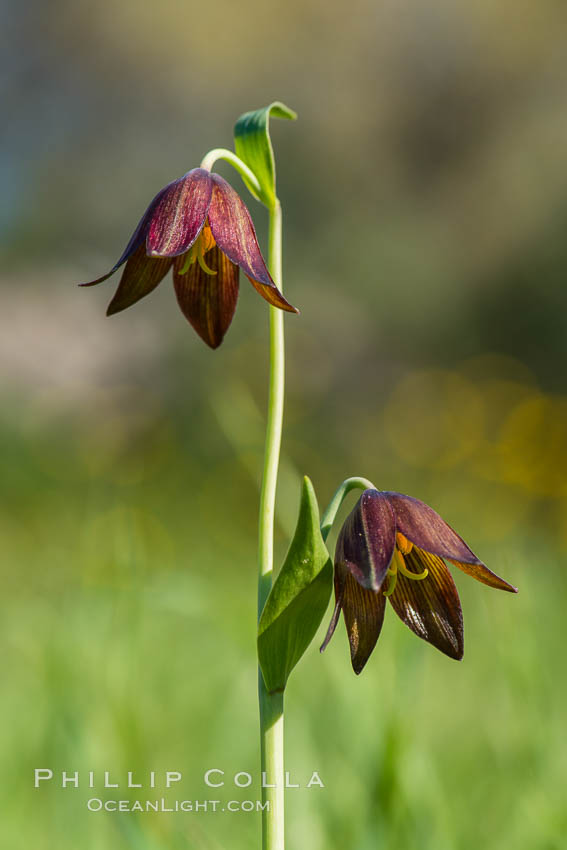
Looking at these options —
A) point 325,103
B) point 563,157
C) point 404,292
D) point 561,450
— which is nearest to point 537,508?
point 561,450

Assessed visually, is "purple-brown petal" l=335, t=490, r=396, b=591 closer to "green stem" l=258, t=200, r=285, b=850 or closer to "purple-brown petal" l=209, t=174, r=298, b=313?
"green stem" l=258, t=200, r=285, b=850

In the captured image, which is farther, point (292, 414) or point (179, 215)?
point (292, 414)

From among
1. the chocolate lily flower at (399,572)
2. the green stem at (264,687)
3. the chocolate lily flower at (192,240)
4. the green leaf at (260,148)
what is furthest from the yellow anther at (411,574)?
the green leaf at (260,148)

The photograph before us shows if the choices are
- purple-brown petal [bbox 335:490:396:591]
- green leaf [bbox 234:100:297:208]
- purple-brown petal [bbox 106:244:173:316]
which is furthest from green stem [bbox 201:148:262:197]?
purple-brown petal [bbox 335:490:396:591]

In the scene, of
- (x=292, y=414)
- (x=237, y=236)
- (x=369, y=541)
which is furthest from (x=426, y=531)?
(x=292, y=414)

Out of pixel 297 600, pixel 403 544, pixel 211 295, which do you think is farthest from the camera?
pixel 211 295

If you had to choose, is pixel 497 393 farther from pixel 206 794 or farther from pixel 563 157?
pixel 206 794

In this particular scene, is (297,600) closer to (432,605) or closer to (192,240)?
(432,605)
